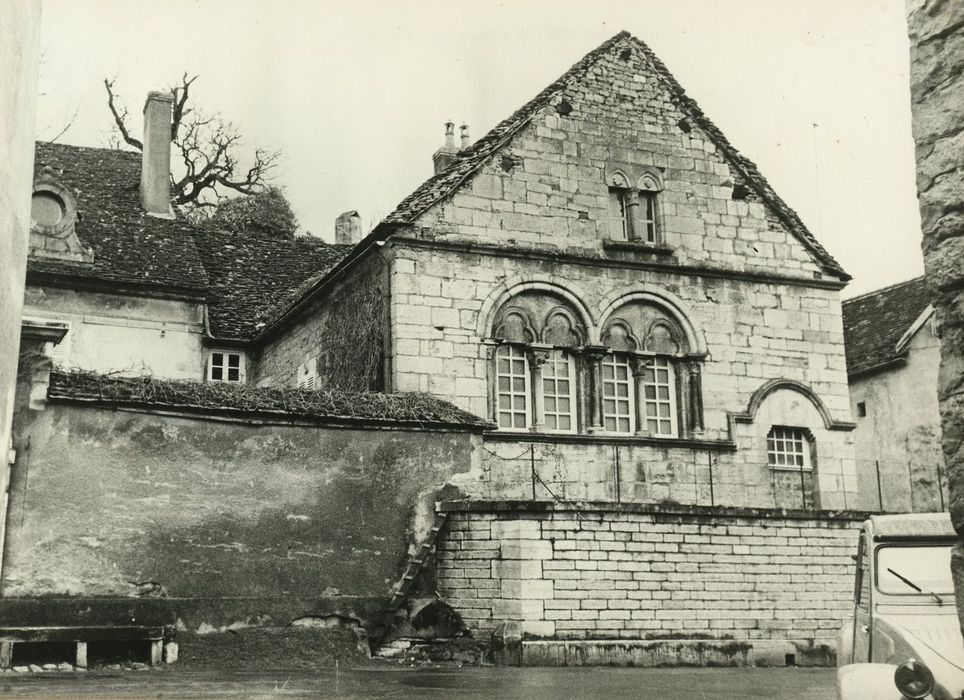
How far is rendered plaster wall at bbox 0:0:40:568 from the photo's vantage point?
7.54m

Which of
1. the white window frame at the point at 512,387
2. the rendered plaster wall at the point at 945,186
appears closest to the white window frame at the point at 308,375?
the white window frame at the point at 512,387

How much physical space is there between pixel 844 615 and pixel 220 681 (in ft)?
31.4

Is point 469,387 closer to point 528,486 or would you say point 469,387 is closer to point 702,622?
point 528,486

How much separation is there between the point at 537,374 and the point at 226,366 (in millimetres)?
8932

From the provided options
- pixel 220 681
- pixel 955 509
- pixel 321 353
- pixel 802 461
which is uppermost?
pixel 321 353

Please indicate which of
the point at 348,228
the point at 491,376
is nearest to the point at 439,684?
the point at 491,376

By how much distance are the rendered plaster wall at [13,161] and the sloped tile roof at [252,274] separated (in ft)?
55.3

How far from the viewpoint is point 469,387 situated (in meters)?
19.2

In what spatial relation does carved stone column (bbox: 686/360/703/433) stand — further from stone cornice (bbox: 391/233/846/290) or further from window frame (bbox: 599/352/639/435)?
stone cornice (bbox: 391/233/846/290)

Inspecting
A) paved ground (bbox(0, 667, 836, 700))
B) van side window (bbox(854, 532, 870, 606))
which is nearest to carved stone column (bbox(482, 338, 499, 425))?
paved ground (bbox(0, 667, 836, 700))

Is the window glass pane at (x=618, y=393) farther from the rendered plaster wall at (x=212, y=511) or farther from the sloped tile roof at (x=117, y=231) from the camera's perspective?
the sloped tile roof at (x=117, y=231)

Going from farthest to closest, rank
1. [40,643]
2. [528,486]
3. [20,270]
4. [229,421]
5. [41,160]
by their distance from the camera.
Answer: [41,160]
[528,486]
[229,421]
[40,643]
[20,270]

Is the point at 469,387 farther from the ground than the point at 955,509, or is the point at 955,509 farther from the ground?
the point at 469,387

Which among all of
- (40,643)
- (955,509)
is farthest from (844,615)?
(955,509)
